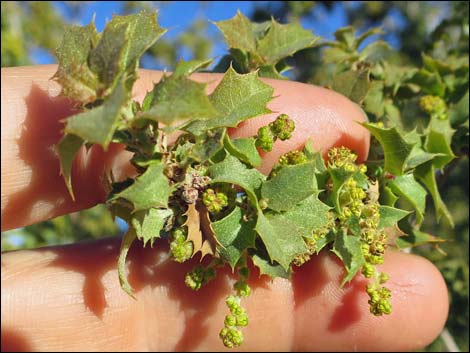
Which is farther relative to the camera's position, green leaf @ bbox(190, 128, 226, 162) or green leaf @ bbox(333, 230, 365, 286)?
green leaf @ bbox(333, 230, 365, 286)

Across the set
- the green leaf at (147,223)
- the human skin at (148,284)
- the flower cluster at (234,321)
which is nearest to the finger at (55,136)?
the human skin at (148,284)

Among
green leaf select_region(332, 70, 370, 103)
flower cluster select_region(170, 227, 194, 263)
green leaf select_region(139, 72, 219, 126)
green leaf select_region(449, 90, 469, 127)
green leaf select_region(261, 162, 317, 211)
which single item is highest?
green leaf select_region(139, 72, 219, 126)

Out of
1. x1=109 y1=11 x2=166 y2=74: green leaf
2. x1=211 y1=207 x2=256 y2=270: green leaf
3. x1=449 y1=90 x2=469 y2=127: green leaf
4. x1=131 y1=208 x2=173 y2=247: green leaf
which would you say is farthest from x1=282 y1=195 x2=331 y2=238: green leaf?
x1=449 y1=90 x2=469 y2=127: green leaf

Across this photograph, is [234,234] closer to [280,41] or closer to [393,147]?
[393,147]

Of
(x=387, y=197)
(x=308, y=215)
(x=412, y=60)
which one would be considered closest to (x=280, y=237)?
(x=308, y=215)

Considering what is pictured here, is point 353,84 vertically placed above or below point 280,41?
below

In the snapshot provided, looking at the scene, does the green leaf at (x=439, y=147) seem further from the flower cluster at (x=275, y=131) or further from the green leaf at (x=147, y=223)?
the green leaf at (x=147, y=223)

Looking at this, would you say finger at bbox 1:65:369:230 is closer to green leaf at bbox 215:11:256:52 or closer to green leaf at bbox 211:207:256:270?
green leaf at bbox 215:11:256:52
